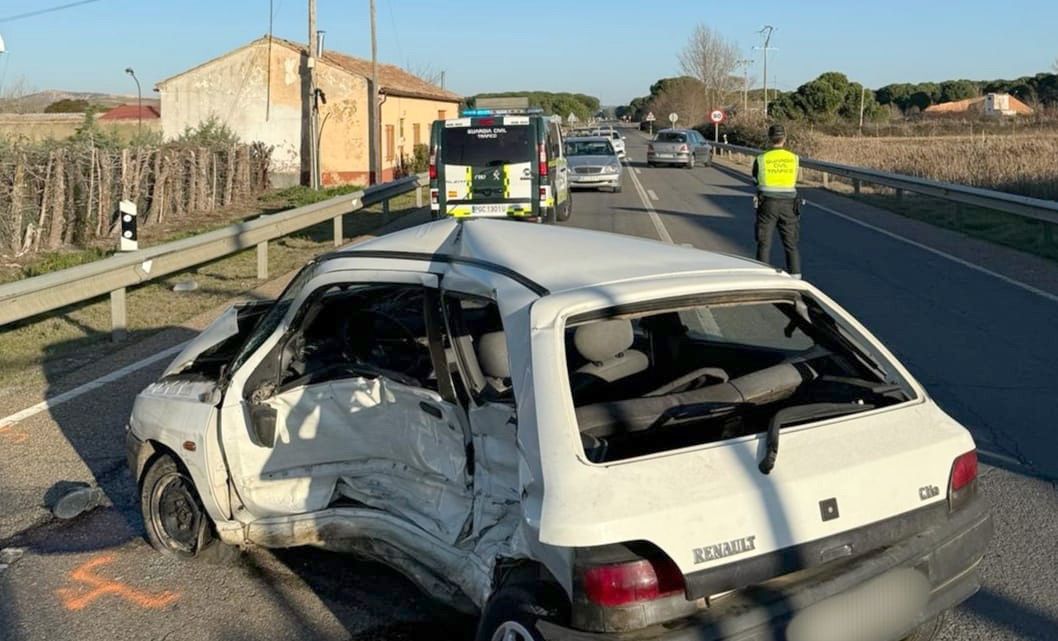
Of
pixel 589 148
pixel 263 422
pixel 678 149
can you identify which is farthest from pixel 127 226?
pixel 678 149

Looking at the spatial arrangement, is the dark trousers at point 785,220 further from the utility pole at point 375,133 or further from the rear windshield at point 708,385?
the utility pole at point 375,133

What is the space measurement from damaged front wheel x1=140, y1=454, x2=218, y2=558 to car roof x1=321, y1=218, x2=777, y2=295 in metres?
1.29

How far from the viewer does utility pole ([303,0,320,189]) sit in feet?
113

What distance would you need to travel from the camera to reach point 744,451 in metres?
3.18

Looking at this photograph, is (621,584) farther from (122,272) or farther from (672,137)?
(672,137)

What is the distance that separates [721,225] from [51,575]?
623 inches

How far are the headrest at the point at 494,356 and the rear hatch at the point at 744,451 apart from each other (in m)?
0.26

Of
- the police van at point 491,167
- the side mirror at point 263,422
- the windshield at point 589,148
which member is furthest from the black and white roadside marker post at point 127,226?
the windshield at point 589,148

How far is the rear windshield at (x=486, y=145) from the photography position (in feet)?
54.9

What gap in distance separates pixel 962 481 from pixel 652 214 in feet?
60.7

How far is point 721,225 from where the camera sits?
19297 millimetres

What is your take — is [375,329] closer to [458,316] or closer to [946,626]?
[458,316]

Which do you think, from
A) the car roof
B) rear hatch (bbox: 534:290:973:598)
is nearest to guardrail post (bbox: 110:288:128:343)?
the car roof

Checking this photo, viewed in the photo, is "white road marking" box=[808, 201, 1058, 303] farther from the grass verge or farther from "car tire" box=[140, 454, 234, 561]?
"car tire" box=[140, 454, 234, 561]
